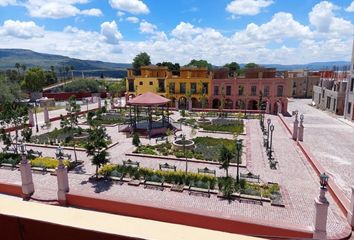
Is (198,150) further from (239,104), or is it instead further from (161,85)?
(161,85)

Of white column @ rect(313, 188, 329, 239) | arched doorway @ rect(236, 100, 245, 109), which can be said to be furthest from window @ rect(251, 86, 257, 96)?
white column @ rect(313, 188, 329, 239)

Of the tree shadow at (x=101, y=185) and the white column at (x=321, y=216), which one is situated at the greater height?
the white column at (x=321, y=216)

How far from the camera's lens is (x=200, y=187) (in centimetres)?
1486

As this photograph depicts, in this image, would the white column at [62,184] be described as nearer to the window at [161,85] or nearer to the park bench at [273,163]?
the park bench at [273,163]

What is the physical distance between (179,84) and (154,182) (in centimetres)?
3338

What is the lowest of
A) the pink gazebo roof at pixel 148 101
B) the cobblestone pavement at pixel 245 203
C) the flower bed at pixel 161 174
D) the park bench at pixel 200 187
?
the cobblestone pavement at pixel 245 203

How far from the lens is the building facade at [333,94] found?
4072cm

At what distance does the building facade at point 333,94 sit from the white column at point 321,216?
118 feet

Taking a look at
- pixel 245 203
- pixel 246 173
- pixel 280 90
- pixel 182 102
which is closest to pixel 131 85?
pixel 182 102

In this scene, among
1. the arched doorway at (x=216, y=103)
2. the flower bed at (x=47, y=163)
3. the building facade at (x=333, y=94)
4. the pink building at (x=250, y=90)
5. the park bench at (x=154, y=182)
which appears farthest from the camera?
the arched doorway at (x=216, y=103)

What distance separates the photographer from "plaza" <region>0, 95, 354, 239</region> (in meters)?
12.0

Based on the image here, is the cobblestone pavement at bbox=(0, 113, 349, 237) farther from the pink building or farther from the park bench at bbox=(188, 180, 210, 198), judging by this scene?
the pink building

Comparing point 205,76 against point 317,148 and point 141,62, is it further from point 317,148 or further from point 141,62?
point 141,62

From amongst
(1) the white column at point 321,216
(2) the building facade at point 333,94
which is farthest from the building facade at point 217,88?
(1) the white column at point 321,216
